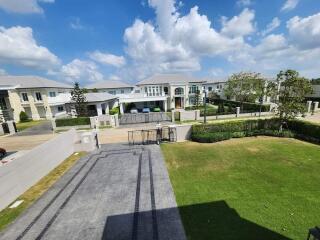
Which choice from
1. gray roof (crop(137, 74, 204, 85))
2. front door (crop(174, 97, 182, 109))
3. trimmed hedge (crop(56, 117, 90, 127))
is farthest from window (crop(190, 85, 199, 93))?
trimmed hedge (crop(56, 117, 90, 127))

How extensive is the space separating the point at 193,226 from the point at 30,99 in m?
39.8

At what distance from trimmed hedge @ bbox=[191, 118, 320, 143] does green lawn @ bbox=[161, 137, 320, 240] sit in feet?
6.24

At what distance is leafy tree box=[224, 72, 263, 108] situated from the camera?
3094cm

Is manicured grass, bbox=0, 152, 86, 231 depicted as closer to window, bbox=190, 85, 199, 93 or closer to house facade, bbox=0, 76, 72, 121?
house facade, bbox=0, 76, 72, 121

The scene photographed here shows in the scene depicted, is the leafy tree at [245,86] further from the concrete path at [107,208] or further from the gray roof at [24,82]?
the gray roof at [24,82]

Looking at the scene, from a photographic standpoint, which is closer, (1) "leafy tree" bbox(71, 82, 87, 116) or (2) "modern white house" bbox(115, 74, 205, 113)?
Result: (1) "leafy tree" bbox(71, 82, 87, 116)

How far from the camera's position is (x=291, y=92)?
1705 cm

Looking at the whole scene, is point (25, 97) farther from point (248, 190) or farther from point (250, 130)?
point (248, 190)

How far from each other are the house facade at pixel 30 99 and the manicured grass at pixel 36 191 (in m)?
26.3

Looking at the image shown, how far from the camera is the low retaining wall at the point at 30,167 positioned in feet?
28.6

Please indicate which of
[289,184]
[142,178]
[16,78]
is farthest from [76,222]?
[16,78]

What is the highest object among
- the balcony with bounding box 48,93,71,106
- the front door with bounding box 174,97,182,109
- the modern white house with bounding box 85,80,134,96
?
the modern white house with bounding box 85,80,134,96

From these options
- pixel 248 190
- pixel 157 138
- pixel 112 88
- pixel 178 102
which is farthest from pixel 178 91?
pixel 248 190

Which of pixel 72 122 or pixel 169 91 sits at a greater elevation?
pixel 169 91
